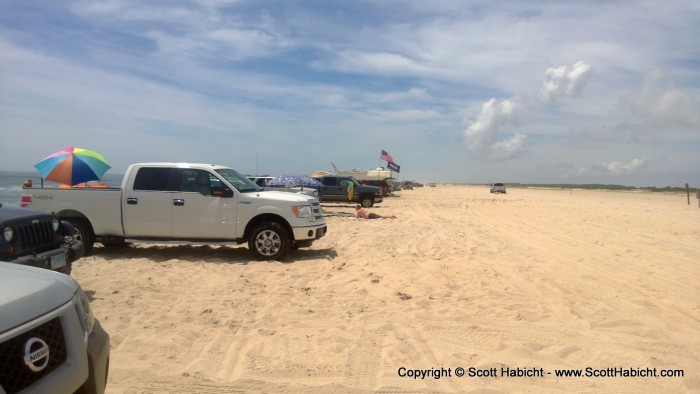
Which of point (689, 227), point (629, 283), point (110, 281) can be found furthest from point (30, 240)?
point (689, 227)

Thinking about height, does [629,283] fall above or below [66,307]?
below

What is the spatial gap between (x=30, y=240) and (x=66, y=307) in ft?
10.9

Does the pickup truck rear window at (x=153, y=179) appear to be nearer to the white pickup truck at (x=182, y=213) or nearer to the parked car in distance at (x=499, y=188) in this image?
the white pickup truck at (x=182, y=213)

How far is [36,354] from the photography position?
2158 millimetres

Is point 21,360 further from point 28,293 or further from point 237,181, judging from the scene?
point 237,181

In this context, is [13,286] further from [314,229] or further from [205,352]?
[314,229]

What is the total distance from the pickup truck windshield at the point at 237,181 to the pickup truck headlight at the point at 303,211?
1102 millimetres

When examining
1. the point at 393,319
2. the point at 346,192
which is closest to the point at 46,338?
the point at 393,319

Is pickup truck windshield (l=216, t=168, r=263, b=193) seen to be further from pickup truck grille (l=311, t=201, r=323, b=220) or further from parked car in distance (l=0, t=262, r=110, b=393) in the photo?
parked car in distance (l=0, t=262, r=110, b=393)

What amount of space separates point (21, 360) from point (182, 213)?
7.38 m

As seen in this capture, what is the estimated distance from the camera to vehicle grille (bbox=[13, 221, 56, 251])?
16.6ft

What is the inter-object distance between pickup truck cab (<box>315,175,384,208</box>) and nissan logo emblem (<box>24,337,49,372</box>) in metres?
25.2

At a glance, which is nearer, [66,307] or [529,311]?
[66,307]

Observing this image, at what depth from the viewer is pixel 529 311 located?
589 cm
